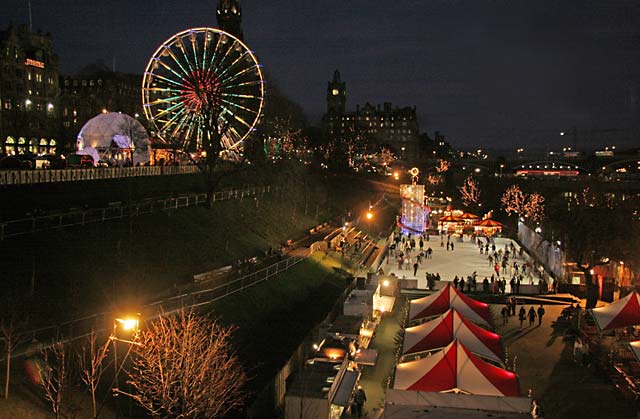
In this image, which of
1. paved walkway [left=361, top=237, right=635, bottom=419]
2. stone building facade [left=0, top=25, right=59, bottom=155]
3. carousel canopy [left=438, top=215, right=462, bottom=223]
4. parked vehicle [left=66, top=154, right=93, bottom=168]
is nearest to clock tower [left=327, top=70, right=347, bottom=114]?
stone building facade [left=0, top=25, right=59, bottom=155]

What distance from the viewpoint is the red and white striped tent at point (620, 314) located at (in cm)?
1817

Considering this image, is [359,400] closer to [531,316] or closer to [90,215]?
[531,316]

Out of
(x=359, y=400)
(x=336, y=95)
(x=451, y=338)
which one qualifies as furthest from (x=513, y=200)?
(x=336, y=95)

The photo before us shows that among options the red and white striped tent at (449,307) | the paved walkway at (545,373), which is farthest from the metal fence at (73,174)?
the red and white striped tent at (449,307)

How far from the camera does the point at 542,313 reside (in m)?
22.7

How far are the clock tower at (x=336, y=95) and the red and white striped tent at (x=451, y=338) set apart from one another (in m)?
129

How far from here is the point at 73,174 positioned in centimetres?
2695

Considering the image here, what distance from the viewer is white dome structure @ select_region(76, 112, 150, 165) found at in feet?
131

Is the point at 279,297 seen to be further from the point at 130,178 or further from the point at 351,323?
the point at 130,178

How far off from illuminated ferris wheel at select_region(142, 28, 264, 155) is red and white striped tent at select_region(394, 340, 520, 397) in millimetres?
22442

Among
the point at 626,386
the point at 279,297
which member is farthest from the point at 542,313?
the point at 279,297

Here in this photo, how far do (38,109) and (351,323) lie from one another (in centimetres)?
5132

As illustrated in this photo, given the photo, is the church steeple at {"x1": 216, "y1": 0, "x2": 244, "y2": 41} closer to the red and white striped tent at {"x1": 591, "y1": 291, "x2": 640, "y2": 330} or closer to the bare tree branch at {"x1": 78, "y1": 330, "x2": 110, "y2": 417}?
the red and white striped tent at {"x1": 591, "y1": 291, "x2": 640, "y2": 330}

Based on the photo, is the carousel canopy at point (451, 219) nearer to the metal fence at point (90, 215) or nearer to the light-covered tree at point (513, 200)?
the metal fence at point (90, 215)
